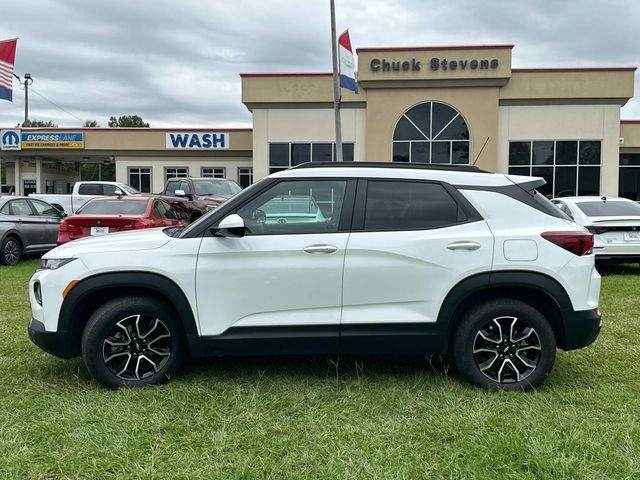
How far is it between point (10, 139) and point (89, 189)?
15516 millimetres

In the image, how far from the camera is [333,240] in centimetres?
397

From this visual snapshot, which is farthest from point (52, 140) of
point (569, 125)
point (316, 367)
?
point (316, 367)

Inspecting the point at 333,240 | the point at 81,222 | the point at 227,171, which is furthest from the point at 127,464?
the point at 227,171

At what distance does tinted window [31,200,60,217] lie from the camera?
12523mm

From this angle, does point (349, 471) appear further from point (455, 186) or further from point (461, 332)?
point (455, 186)

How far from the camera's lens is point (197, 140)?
28703 mm

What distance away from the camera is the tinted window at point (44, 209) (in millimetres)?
12523

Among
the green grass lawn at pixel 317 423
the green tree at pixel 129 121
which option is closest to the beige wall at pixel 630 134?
the green grass lawn at pixel 317 423

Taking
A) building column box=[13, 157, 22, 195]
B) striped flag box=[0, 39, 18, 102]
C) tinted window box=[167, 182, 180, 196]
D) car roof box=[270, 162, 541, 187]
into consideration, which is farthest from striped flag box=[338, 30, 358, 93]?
building column box=[13, 157, 22, 195]

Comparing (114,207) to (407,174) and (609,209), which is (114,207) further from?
(609,209)

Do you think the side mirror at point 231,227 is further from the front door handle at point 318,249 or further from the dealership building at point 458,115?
the dealership building at point 458,115

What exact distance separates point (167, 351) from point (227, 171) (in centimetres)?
2599

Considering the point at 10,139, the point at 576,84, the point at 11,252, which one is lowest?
the point at 11,252

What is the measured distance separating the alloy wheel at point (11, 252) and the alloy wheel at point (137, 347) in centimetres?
863
